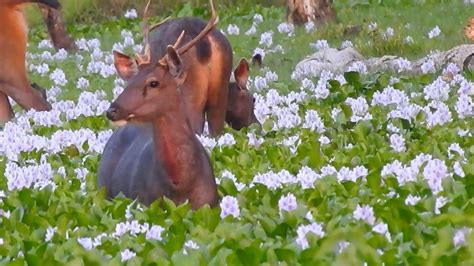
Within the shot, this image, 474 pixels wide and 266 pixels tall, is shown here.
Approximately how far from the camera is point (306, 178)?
9.52m

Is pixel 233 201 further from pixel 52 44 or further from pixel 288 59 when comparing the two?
pixel 52 44

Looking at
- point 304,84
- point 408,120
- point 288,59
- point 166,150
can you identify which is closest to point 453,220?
point 166,150

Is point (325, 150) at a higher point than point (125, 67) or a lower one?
lower

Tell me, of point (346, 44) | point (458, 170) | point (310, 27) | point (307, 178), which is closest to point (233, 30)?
point (310, 27)

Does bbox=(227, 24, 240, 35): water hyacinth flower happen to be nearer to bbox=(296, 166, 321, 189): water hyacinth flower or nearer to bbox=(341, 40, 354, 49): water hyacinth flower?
bbox=(341, 40, 354, 49): water hyacinth flower

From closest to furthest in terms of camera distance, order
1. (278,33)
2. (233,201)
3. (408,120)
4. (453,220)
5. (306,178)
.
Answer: (453,220) → (233,201) → (306,178) → (408,120) → (278,33)

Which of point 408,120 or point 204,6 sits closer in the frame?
point 408,120

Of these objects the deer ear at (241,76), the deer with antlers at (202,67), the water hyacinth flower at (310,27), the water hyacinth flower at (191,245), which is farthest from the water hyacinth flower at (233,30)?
the water hyacinth flower at (191,245)

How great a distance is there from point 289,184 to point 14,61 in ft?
17.1

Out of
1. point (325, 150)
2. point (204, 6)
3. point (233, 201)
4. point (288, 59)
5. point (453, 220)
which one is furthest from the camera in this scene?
point (204, 6)

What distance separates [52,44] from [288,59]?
15.1 ft

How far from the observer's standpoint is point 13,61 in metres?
14.2

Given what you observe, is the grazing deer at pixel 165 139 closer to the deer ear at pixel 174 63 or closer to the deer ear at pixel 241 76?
the deer ear at pixel 174 63

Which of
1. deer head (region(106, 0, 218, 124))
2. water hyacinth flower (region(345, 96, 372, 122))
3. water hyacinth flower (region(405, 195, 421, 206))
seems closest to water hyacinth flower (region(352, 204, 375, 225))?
water hyacinth flower (region(405, 195, 421, 206))
